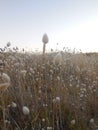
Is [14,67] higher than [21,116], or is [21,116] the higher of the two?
[14,67]

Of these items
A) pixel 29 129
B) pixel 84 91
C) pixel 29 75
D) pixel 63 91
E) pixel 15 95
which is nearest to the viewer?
pixel 29 129

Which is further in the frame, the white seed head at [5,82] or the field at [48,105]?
the field at [48,105]

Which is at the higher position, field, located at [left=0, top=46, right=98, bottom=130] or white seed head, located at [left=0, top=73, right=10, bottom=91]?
white seed head, located at [left=0, top=73, right=10, bottom=91]

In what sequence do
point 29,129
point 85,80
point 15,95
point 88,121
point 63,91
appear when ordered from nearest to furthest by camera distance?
point 29,129, point 88,121, point 15,95, point 63,91, point 85,80

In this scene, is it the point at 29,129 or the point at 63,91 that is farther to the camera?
the point at 63,91

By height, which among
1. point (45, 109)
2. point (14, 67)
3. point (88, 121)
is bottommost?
point (88, 121)

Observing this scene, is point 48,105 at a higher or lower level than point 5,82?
lower

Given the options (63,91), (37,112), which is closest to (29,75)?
(63,91)

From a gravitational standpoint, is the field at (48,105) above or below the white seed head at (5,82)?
below

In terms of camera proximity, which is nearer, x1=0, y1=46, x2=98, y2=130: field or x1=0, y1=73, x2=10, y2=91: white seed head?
x1=0, y1=73, x2=10, y2=91: white seed head

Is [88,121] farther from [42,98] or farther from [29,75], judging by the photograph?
[29,75]

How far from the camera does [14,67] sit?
344 centimetres

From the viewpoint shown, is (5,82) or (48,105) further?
(48,105)

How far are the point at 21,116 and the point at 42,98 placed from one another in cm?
39
